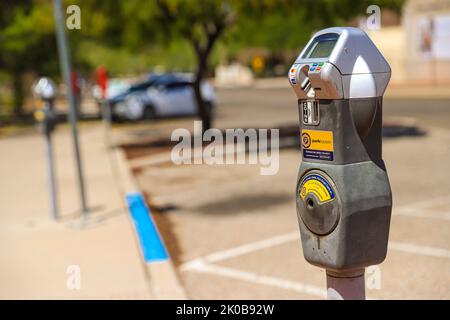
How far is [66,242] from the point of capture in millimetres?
6531

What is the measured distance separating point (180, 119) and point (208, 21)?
386 inches

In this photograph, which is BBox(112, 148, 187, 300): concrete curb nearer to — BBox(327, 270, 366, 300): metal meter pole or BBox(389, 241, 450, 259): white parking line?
BBox(389, 241, 450, 259): white parking line

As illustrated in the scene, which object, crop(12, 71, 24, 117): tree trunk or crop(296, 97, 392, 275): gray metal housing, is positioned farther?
crop(12, 71, 24, 117): tree trunk

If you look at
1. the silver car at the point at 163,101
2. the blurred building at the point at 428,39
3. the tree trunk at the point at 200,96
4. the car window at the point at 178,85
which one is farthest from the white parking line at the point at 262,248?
the blurred building at the point at 428,39

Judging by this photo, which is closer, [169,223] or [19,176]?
[169,223]

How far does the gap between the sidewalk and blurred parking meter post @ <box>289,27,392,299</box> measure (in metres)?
2.36

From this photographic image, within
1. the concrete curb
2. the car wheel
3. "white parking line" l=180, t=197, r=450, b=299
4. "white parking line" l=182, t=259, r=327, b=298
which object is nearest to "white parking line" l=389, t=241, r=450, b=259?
"white parking line" l=180, t=197, r=450, b=299

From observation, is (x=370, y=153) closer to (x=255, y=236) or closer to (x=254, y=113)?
(x=255, y=236)

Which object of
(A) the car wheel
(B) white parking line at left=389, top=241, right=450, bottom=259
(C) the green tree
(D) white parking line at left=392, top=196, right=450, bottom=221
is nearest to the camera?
(B) white parking line at left=389, top=241, right=450, bottom=259

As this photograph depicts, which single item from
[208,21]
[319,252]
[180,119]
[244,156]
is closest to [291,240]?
[319,252]

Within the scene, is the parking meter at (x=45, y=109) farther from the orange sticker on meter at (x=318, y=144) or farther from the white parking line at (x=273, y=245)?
the orange sticker on meter at (x=318, y=144)

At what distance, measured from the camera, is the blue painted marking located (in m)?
5.84

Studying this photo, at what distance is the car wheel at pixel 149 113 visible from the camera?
22.0 meters

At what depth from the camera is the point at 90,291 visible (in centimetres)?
496
